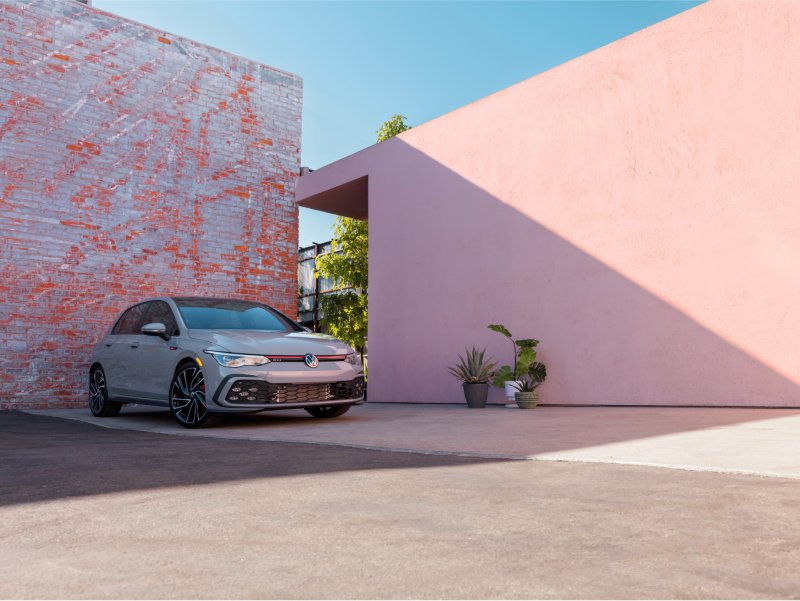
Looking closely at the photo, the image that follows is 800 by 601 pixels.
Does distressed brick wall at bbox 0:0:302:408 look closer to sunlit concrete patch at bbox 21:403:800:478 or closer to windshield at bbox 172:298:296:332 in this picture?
sunlit concrete patch at bbox 21:403:800:478

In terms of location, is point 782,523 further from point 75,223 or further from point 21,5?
point 21,5

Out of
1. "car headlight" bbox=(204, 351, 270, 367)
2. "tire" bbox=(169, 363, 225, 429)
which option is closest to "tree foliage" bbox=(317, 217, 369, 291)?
"tire" bbox=(169, 363, 225, 429)

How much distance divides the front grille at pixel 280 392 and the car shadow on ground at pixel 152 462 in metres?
0.73

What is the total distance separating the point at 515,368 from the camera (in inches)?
340

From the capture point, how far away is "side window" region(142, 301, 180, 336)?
698cm

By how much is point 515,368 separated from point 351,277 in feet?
22.0

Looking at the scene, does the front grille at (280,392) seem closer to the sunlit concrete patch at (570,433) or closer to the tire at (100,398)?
the sunlit concrete patch at (570,433)

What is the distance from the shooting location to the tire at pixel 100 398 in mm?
7936

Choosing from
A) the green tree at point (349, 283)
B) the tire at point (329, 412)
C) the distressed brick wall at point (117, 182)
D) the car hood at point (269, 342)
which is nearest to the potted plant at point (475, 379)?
the tire at point (329, 412)

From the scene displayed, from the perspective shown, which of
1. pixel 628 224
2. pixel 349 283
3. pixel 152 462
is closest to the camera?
pixel 152 462

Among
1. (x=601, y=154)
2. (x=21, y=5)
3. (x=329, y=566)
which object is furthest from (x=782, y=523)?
Answer: (x=21, y=5)

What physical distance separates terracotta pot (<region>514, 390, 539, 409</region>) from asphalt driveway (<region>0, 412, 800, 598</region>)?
15.4 feet

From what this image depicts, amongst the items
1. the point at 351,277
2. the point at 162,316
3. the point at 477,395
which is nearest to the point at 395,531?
the point at 162,316

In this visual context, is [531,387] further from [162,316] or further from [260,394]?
[162,316]
